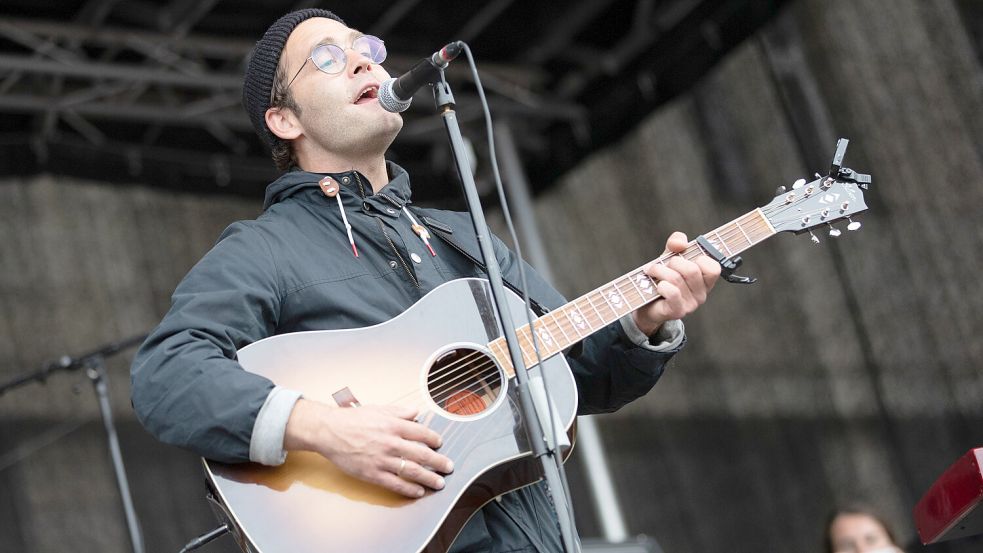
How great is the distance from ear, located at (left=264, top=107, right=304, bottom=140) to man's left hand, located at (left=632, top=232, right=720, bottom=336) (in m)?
0.98

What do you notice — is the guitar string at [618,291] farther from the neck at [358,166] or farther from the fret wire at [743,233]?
the neck at [358,166]

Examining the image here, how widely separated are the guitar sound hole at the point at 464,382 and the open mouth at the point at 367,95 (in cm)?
72

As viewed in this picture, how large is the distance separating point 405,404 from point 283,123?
0.95 m

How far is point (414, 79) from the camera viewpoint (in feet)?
7.74

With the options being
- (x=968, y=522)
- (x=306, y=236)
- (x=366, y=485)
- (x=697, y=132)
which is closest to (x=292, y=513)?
(x=366, y=485)

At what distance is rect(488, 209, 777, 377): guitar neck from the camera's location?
258 cm

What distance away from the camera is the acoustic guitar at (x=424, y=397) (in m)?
2.26

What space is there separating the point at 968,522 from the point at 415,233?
4.87 feet

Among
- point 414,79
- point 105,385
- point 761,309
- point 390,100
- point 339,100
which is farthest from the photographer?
point 761,309

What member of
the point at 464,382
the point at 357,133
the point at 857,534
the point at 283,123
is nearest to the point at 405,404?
the point at 464,382

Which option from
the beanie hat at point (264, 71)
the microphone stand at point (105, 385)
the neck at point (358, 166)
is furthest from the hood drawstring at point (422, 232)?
the microphone stand at point (105, 385)

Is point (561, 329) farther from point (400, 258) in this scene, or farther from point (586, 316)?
point (400, 258)

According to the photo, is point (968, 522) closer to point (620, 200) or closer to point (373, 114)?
point (373, 114)

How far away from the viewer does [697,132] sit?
7.55 m
